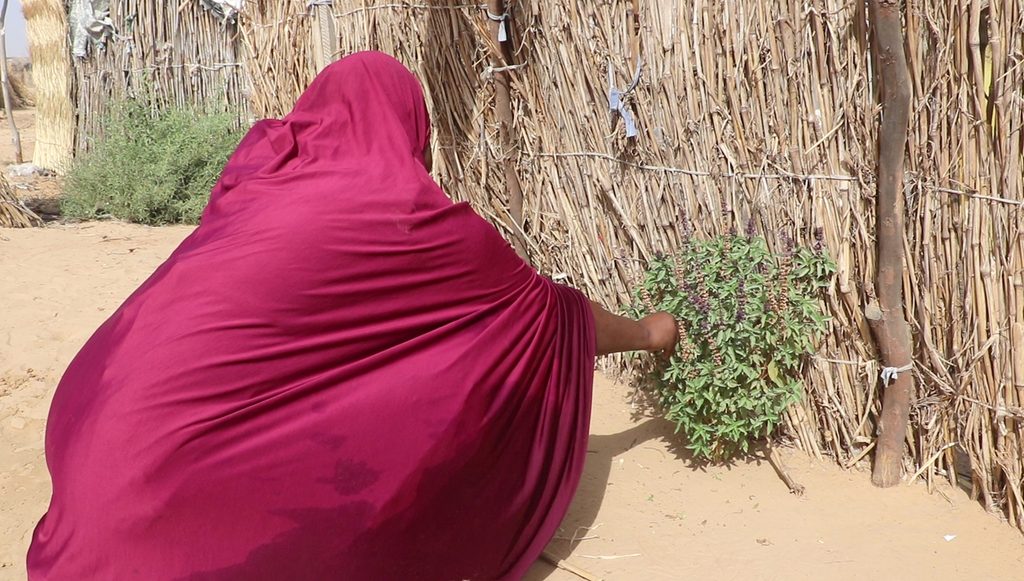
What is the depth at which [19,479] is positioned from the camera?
3.33m

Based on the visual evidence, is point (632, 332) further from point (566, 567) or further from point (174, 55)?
point (174, 55)

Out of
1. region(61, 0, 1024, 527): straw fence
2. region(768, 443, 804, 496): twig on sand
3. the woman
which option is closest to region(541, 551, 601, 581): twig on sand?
the woman

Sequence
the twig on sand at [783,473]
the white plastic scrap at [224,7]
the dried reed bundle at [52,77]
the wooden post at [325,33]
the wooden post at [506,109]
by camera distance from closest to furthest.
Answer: the twig on sand at [783,473] → the wooden post at [506,109] → the wooden post at [325,33] → the white plastic scrap at [224,7] → the dried reed bundle at [52,77]

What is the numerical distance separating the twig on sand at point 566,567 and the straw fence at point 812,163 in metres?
0.94

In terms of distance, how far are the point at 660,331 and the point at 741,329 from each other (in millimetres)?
241

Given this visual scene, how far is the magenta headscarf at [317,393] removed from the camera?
80.7 inches

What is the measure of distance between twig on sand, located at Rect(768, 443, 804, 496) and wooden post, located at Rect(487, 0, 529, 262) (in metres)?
1.57

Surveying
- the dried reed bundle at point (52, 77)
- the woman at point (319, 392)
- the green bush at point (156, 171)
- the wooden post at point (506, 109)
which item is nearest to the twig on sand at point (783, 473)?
the woman at point (319, 392)

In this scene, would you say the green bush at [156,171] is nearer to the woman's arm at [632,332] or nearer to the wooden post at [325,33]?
the wooden post at [325,33]

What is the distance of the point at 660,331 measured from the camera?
2.89 m

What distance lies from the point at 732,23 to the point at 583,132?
0.89 metres

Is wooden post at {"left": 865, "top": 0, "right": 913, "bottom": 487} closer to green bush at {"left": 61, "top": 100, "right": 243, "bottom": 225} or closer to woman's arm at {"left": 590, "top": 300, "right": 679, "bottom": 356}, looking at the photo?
woman's arm at {"left": 590, "top": 300, "right": 679, "bottom": 356}

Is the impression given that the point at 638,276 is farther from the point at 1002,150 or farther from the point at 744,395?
the point at 1002,150

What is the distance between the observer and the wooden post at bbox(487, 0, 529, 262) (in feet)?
12.9
